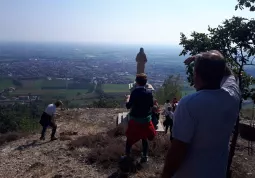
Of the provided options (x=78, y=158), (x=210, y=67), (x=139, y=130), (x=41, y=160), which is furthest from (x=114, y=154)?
(x=210, y=67)

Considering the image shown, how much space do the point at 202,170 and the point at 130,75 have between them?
70.1 m

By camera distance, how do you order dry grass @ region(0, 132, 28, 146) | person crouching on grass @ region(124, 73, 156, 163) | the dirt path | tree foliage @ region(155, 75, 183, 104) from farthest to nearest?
tree foliage @ region(155, 75, 183, 104) → dry grass @ region(0, 132, 28, 146) → the dirt path → person crouching on grass @ region(124, 73, 156, 163)

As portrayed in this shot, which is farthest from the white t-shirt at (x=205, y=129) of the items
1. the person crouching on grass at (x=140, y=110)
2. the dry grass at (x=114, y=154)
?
the dry grass at (x=114, y=154)

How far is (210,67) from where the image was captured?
176cm

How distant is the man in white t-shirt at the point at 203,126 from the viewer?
5.57ft

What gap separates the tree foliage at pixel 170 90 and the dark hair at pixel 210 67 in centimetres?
1638

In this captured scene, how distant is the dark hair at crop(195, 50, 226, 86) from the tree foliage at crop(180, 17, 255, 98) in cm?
178

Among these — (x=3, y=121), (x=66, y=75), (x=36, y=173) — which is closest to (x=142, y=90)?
(x=36, y=173)

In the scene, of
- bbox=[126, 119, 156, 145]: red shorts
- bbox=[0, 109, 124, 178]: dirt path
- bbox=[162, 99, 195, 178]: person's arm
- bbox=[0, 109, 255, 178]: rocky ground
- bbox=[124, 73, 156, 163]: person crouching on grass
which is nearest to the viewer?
bbox=[162, 99, 195, 178]: person's arm

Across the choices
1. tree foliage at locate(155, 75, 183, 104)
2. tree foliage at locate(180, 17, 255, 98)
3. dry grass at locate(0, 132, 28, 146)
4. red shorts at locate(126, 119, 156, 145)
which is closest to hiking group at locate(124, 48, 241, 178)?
tree foliage at locate(180, 17, 255, 98)

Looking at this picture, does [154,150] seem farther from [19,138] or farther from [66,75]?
[66,75]

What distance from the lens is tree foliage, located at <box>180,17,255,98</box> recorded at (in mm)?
3633

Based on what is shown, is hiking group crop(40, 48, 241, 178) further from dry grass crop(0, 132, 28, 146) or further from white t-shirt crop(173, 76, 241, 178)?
dry grass crop(0, 132, 28, 146)

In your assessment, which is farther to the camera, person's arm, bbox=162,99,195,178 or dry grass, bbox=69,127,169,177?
dry grass, bbox=69,127,169,177
